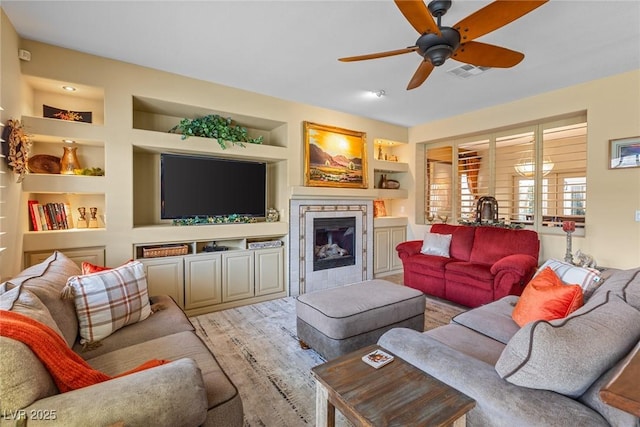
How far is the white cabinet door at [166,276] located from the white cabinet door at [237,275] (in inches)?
19.3

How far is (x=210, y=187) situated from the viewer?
3598 mm

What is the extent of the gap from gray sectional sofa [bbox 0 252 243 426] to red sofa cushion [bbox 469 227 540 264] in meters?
3.57

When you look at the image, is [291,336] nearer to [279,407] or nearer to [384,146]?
[279,407]

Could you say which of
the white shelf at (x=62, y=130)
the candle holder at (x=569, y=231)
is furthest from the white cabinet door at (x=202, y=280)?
the candle holder at (x=569, y=231)

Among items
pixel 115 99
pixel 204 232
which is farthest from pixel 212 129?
pixel 204 232

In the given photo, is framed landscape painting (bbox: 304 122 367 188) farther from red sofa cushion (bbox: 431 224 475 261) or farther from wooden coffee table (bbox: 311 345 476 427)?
wooden coffee table (bbox: 311 345 476 427)

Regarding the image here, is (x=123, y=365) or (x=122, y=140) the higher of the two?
(x=122, y=140)

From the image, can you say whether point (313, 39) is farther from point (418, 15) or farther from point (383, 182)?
point (383, 182)

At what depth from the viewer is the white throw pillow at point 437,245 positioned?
418cm

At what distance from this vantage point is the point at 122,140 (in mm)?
2971

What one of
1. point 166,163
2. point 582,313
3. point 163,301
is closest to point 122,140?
point 166,163

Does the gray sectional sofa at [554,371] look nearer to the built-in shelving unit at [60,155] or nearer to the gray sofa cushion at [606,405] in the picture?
the gray sofa cushion at [606,405]

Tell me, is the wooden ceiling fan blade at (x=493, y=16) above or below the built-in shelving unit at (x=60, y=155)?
above

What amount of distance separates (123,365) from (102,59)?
288 cm
